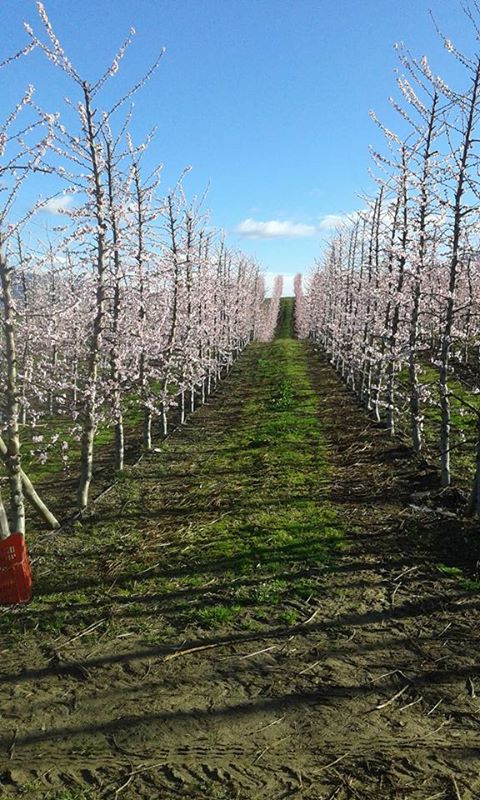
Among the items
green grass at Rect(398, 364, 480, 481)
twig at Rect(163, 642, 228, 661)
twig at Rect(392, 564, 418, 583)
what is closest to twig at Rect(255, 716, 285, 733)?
twig at Rect(163, 642, 228, 661)

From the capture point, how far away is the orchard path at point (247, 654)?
12.7ft

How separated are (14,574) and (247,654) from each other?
3082mm

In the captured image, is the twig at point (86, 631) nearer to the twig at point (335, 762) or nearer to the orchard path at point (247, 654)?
the orchard path at point (247, 654)

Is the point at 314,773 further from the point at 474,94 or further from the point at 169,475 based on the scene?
the point at 474,94

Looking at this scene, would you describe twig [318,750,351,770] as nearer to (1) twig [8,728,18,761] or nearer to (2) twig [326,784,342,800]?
(2) twig [326,784,342,800]

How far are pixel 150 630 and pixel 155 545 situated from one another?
237 centimetres

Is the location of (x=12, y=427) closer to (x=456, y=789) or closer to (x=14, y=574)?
(x=14, y=574)

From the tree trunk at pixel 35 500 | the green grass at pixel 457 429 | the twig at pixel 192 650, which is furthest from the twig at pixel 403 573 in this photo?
the tree trunk at pixel 35 500

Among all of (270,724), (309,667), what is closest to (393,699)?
(309,667)

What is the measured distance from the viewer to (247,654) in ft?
17.5

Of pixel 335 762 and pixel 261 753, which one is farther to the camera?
pixel 261 753

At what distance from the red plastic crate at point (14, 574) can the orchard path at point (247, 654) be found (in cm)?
22

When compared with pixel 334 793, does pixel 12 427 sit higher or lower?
higher

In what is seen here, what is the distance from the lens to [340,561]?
24.1 ft
